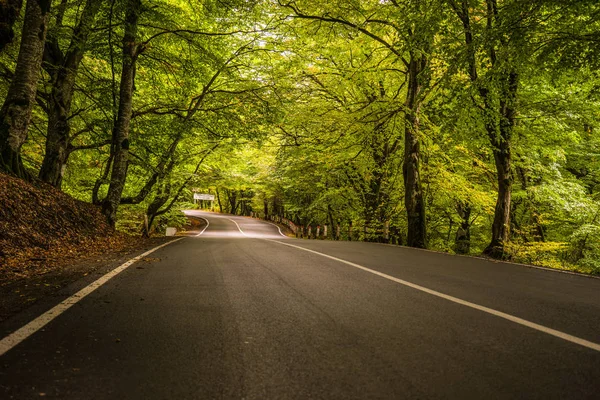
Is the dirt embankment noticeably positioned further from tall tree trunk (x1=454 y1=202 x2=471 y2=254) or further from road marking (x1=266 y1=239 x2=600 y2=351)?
tall tree trunk (x1=454 y1=202 x2=471 y2=254)

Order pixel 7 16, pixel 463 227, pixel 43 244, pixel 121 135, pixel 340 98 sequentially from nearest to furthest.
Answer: pixel 43 244, pixel 7 16, pixel 121 135, pixel 340 98, pixel 463 227

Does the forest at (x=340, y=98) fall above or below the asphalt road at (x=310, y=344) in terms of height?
above

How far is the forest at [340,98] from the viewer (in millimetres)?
8273

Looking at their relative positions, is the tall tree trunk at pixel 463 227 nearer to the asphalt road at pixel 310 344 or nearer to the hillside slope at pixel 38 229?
the asphalt road at pixel 310 344

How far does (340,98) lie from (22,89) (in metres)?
13.5

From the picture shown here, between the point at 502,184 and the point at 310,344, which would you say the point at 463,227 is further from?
the point at 310,344

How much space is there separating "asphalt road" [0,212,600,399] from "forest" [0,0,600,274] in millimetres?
5875

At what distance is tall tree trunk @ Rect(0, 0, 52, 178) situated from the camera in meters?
7.98

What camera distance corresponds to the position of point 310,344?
Result: 2.70 meters

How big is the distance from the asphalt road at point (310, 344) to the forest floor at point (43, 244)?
764mm

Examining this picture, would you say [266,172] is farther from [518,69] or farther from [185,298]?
[185,298]

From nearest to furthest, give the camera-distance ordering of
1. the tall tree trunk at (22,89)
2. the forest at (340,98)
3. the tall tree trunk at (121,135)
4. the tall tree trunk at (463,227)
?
the tall tree trunk at (22,89)
the forest at (340,98)
the tall tree trunk at (121,135)
the tall tree trunk at (463,227)

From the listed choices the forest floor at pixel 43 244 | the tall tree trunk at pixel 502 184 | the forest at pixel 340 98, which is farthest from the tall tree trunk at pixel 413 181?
the forest floor at pixel 43 244

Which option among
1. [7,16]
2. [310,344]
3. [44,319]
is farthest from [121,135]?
[310,344]
